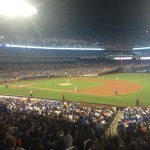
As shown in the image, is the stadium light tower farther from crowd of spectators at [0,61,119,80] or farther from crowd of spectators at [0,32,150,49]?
crowd of spectators at [0,32,150,49]

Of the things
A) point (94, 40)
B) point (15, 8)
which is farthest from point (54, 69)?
point (15, 8)

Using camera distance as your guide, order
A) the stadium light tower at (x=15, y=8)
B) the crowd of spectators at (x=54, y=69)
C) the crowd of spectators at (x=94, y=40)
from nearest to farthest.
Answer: the stadium light tower at (x=15, y=8), the crowd of spectators at (x=54, y=69), the crowd of spectators at (x=94, y=40)

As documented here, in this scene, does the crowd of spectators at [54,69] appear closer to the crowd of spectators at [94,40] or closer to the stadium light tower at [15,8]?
the crowd of spectators at [94,40]

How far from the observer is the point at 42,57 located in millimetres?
84000

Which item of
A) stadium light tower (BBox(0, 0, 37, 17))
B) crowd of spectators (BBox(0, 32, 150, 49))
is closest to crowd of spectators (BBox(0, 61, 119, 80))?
crowd of spectators (BBox(0, 32, 150, 49))

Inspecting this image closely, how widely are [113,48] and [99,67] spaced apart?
52.2 ft

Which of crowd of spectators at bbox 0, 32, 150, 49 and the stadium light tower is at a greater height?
crowd of spectators at bbox 0, 32, 150, 49

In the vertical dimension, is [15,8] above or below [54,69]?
above

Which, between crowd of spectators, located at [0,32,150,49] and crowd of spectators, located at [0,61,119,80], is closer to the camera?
crowd of spectators, located at [0,61,119,80]

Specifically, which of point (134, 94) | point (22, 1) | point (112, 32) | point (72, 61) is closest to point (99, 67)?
point (72, 61)

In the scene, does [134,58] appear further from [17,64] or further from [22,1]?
[22,1]

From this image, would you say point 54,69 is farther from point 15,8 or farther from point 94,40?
point 15,8

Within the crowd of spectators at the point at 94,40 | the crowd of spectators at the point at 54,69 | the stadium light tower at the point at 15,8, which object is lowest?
the crowd of spectators at the point at 54,69

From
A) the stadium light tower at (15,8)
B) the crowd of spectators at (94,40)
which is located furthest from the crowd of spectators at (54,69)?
the stadium light tower at (15,8)
